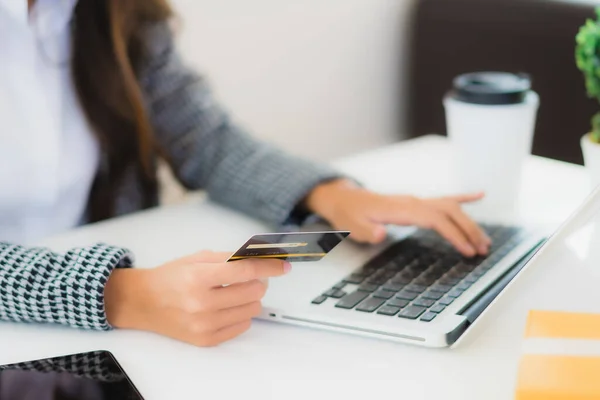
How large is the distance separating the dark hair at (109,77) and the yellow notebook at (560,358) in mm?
649

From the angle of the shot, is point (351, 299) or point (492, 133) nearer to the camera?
point (351, 299)

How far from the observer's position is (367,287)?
70cm

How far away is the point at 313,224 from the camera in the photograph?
955 mm

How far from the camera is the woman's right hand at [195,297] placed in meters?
0.64

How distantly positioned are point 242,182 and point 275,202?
73 millimetres

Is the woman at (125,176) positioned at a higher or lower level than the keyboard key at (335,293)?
higher

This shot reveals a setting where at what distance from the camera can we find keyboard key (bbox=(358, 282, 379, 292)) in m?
0.69

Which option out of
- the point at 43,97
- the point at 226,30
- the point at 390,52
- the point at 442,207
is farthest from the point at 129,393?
the point at 390,52

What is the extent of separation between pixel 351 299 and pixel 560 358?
0.20m

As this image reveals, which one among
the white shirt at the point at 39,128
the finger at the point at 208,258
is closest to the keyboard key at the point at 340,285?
the finger at the point at 208,258

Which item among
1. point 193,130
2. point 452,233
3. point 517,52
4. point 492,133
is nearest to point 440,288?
point 452,233

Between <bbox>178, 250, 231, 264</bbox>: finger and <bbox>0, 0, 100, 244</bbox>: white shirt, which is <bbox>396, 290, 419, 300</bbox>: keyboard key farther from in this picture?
<bbox>0, 0, 100, 244</bbox>: white shirt

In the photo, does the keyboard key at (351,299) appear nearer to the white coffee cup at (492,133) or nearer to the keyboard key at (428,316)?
the keyboard key at (428,316)

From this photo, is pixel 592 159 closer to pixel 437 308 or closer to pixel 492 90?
pixel 492 90
